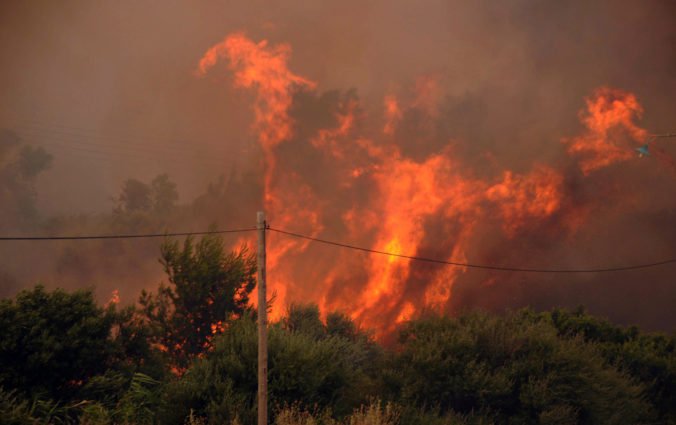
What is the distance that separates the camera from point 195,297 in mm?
37844

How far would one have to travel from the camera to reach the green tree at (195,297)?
37281 mm

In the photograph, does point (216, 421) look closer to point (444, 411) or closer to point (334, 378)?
point (334, 378)

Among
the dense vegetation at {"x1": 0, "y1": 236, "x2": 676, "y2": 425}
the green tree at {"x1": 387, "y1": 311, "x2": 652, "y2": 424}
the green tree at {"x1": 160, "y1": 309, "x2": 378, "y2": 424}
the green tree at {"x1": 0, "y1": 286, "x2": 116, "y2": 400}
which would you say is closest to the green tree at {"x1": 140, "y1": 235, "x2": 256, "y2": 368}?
the dense vegetation at {"x1": 0, "y1": 236, "x2": 676, "y2": 425}

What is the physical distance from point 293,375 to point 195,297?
18.3 m

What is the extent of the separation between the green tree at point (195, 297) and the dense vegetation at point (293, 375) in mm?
829

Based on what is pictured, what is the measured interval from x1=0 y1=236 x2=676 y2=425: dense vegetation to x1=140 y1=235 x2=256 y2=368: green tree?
829mm

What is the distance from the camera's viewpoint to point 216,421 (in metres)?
19.1

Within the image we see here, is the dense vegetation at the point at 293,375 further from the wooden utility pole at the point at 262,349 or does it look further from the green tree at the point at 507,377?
the wooden utility pole at the point at 262,349

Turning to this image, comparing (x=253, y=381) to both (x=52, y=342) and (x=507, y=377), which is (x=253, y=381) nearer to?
(x=52, y=342)

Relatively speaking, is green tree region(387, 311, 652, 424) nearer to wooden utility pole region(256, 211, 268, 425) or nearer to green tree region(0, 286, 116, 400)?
wooden utility pole region(256, 211, 268, 425)

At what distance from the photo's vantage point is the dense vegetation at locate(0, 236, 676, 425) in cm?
2077

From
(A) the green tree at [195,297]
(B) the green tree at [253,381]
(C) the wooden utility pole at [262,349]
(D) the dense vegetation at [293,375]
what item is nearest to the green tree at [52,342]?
(D) the dense vegetation at [293,375]

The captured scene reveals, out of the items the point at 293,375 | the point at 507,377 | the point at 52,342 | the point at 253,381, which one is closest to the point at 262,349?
the point at 293,375

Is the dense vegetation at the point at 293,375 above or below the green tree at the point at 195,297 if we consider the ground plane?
below
